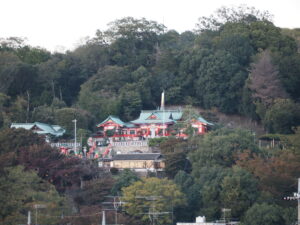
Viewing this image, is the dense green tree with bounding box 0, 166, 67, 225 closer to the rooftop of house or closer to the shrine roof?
the rooftop of house

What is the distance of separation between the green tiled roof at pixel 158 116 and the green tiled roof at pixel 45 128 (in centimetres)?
457

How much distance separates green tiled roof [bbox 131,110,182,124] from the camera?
5447 cm

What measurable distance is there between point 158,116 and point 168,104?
15.9 feet

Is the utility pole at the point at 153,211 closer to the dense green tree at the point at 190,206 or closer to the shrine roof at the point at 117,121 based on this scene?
the dense green tree at the point at 190,206

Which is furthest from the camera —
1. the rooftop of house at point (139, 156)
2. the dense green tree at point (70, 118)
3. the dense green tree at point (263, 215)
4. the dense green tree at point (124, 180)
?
the dense green tree at point (70, 118)

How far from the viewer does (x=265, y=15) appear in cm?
6288

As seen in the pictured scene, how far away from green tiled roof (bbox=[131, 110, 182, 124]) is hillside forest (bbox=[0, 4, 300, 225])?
150 cm

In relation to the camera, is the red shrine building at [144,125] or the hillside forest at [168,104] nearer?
the hillside forest at [168,104]

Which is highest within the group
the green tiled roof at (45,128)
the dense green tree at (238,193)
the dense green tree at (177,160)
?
the green tiled roof at (45,128)

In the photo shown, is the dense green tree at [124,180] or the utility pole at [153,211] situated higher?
the dense green tree at [124,180]

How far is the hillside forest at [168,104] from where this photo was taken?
41.2 metres

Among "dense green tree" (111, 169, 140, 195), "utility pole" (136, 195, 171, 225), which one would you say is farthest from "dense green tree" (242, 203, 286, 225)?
"dense green tree" (111, 169, 140, 195)

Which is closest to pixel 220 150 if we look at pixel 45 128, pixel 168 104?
pixel 45 128

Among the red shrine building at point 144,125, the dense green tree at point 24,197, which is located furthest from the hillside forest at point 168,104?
the red shrine building at point 144,125
